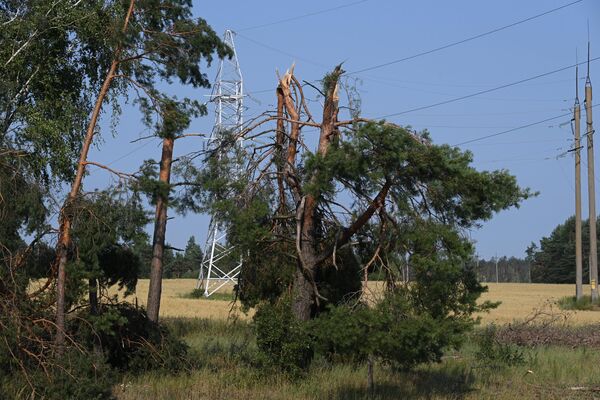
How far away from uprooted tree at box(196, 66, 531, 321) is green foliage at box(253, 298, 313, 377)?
16.6 inches

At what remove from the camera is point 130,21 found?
15.4 meters

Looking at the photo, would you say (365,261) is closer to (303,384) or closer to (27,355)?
(303,384)

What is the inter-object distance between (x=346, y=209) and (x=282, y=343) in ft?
8.71

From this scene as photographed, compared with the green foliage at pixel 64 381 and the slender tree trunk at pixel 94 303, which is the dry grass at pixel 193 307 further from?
the green foliage at pixel 64 381

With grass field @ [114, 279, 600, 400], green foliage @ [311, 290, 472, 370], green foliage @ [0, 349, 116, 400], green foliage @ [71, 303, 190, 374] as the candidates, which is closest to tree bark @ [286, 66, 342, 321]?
grass field @ [114, 279, 600, 400]

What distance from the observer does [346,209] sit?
15000mm

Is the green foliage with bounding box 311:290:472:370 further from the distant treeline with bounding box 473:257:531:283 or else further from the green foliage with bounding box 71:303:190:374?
the distant treeline with bounding box 473:257:531:283

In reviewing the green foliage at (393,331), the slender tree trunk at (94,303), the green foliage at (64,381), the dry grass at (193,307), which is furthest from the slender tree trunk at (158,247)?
the green foliage at (393,331)

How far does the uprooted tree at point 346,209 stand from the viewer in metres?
12.1

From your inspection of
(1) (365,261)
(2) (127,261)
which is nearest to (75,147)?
(2) (127,261)

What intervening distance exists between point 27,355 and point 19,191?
254 centimetres

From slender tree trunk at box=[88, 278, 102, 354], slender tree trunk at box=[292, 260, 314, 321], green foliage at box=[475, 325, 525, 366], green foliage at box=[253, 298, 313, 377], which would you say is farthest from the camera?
green foliage at box=[475, 325, 525, 366]

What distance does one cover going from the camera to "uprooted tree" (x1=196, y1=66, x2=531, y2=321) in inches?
476

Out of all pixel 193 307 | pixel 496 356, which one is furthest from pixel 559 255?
pixel 496 356
